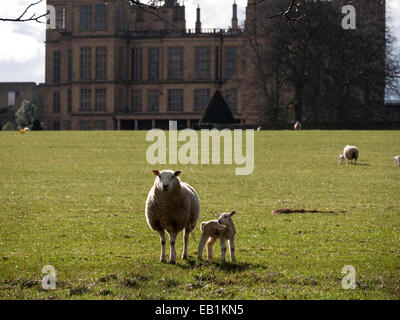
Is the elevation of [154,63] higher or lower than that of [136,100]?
higher

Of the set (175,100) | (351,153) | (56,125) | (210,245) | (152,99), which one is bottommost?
(210,245)

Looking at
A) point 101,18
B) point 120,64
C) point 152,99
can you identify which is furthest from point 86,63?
point 152,99

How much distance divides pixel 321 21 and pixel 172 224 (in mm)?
48398

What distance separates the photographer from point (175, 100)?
85250 mm

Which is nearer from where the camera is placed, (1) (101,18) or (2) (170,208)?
(2) (170,208)

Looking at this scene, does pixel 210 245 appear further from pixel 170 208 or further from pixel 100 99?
pixel 100 99

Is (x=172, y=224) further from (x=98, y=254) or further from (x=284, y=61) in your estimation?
(x=284, y=61)

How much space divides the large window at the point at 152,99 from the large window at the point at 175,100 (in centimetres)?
166

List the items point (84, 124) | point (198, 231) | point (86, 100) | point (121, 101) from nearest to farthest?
point (198, 231)
point (84, 124)
point (86, 100)
point (121, 101)

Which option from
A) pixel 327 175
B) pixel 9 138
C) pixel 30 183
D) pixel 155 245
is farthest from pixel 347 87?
pixel 155 245

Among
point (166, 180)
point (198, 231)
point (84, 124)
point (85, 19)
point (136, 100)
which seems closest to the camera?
point (166, 180)

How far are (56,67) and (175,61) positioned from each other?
1630 centimetres

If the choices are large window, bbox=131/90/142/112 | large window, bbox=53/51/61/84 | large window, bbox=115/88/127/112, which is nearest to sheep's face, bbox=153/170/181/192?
large window, bbox=115/88/127/112

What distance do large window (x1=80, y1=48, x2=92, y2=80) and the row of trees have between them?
32494mm
